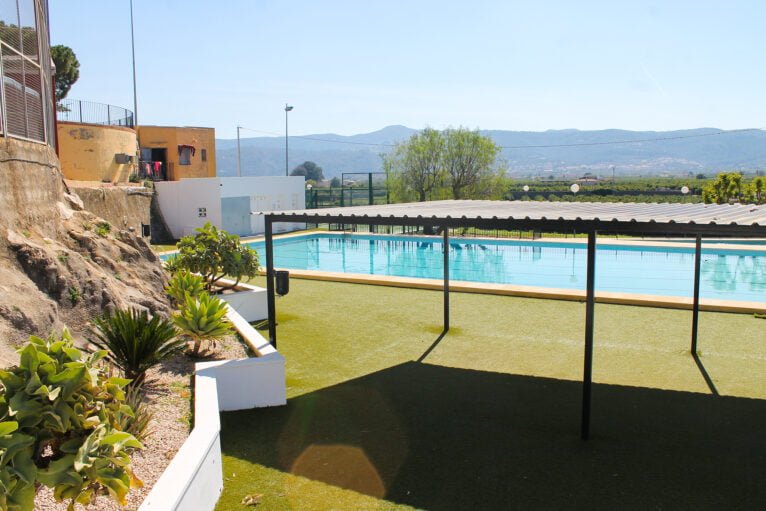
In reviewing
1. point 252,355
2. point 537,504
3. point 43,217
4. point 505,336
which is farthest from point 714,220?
point 43,217

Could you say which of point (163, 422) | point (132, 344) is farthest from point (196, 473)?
point (132, 344)

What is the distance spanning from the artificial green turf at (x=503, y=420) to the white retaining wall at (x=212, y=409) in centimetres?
28

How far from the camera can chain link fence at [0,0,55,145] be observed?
8836 mm

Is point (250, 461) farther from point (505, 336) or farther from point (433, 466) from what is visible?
point (505, 336)

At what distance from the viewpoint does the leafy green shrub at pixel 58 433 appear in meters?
3.59

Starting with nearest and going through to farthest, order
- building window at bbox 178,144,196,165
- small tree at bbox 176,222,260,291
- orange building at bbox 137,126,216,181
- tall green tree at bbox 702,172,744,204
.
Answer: small tree at bbox 176,222,260,291 < tall green tree at bbox 702,172,744,204 < orange building at bbox 137,126,216,181 < building window at bbox 178,144,196,165

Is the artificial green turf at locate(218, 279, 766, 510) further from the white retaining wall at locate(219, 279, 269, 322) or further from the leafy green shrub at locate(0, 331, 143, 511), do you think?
the leafy green shrub at locate(0, 331, 143, 511)

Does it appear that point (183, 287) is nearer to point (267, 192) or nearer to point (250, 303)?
point (250, 303)

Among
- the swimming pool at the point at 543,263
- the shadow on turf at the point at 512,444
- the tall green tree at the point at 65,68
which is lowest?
the swimming pool at the point at 543,263

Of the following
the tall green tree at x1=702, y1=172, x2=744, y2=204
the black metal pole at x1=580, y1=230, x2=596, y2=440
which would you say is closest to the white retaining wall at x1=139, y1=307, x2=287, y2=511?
the black metal pole at x1=580, y1=230, x2=596, y2=440

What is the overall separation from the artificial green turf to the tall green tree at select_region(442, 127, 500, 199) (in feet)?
106

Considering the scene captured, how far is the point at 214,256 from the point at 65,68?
31434mm

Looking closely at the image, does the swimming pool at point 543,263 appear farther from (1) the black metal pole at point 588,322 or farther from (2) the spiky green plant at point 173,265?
(1) the black metal pole at point 588,322

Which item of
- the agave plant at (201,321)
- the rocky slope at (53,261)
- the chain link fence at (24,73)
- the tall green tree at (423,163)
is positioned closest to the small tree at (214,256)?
the rocky slope at (53,261)
